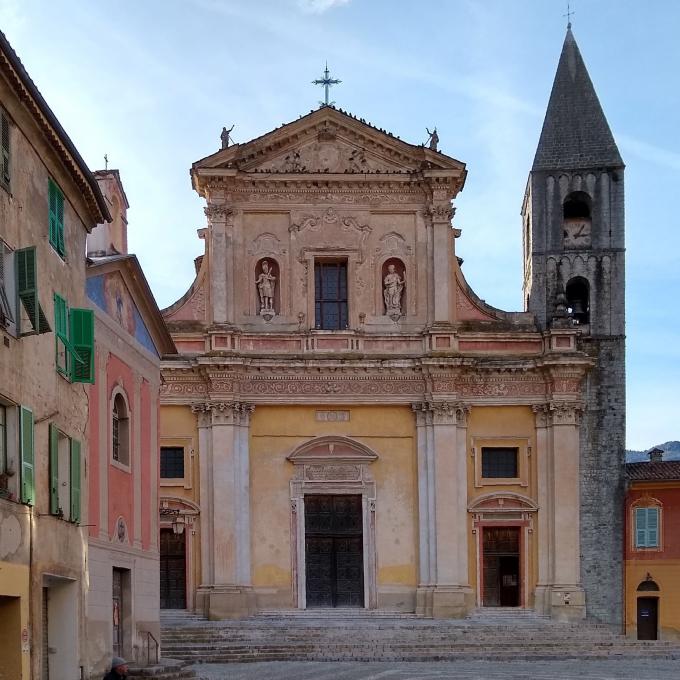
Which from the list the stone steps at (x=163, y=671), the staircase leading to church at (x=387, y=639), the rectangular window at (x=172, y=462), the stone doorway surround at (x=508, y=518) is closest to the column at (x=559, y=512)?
the stone doorway surround at (x=508, y=518)

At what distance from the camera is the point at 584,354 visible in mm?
34812

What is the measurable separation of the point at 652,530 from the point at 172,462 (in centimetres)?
1262

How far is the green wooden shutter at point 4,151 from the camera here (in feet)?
50.0

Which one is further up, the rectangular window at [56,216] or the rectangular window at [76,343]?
the rectangular window at [56,216]

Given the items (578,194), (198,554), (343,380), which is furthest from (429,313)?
(198,554)

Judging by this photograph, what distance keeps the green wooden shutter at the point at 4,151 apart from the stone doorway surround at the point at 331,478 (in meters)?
20.2

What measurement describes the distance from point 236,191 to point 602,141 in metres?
10.1

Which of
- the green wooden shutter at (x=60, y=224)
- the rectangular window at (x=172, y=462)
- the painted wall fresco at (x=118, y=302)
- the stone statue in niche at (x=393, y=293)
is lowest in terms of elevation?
the rectangular window at (x=172, y=462)

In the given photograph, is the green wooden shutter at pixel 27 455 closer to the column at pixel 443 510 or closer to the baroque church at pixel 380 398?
the baroque church at pixel 380 398

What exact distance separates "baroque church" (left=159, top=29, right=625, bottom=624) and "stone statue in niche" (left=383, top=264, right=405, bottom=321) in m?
0.07

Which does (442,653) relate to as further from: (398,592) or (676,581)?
(676,581)

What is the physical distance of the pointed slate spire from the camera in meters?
36.4

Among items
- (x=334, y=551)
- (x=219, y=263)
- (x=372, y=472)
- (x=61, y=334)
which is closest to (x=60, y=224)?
(x=61, y=334)

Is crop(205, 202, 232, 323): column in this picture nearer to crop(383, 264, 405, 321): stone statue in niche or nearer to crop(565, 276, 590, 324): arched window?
crop(383, 264, 405, 321): stone statue in niche
